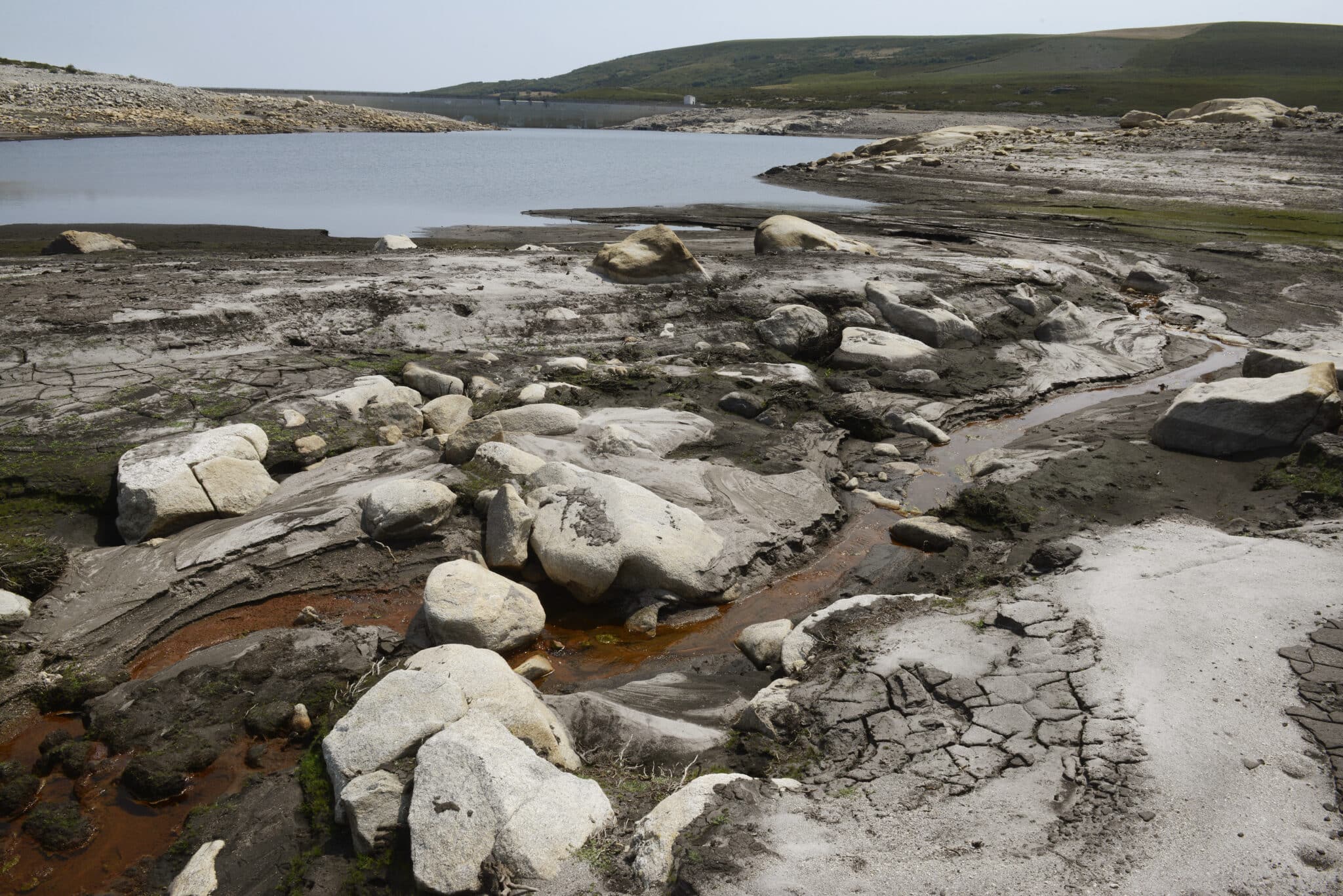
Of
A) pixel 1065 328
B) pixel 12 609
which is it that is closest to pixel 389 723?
pixel 12 609

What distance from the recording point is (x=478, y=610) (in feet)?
17.2

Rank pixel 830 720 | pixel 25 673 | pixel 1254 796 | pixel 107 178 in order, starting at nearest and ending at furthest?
1. pixel 1254 796
2. pixel 830 720
3. pixel 25 673
4. pixel 107 178

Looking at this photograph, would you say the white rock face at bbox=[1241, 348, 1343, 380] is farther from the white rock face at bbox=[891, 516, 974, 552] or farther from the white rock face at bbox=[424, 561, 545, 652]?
the white rock face at bbox=[424, 561, 545, 652]

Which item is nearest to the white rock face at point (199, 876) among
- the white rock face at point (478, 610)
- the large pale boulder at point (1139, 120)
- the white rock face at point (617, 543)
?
the white rock face at point (478, 610)

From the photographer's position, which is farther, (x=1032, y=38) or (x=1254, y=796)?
(x=1032, y=38)

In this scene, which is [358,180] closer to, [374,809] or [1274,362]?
[1274,362]

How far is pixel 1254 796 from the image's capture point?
125 inches

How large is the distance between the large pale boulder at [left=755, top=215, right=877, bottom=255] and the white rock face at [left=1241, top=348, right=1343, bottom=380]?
599 cm

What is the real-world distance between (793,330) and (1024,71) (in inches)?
3683

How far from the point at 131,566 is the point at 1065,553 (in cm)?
651

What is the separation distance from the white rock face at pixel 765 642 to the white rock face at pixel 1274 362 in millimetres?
6521

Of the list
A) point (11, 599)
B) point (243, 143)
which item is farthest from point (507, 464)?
point (243, 143)

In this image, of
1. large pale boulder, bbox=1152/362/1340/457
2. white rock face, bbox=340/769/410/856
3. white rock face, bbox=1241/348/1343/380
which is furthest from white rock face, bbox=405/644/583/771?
white rock face, bbox=1241/348/1343/380

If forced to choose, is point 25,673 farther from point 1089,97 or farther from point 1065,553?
point 1089,97
